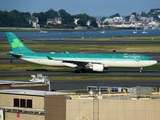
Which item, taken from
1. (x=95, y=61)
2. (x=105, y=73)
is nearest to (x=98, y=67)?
(x=105, y=73)

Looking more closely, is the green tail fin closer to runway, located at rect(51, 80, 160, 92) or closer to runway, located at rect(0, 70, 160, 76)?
runway, located at rect(0, 70, 160, 76)

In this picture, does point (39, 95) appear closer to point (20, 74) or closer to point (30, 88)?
point (30, 88)

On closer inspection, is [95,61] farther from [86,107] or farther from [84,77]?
[86,107]

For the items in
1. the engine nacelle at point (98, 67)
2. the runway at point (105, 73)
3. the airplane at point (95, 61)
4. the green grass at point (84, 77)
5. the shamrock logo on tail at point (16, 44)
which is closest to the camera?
the green grass at point (84, 77)

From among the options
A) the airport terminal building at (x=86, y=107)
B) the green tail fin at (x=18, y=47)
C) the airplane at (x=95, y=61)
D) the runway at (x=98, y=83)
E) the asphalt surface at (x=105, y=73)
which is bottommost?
the asphalt surface at (x=105, y=73)

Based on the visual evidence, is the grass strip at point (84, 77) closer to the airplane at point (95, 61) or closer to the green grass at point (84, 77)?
the green grass at point (84, 77)

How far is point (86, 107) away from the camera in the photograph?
131 ft

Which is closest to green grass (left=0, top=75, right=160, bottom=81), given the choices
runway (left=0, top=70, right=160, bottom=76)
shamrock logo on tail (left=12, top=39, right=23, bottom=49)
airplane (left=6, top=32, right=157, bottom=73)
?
runway (left=0, top=70, right=160, bottom=76)

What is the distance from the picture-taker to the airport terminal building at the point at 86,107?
129 feet

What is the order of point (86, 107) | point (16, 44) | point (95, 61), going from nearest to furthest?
point (86, 107), point (95, 61), point (16, 44)

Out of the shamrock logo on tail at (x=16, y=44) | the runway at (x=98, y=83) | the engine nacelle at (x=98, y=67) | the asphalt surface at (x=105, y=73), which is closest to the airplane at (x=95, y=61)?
the engine nacelle at (x=98, y=67)

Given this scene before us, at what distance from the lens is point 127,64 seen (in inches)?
3848

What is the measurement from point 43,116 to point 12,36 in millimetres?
67054

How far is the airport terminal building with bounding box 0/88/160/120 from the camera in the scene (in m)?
39.4
